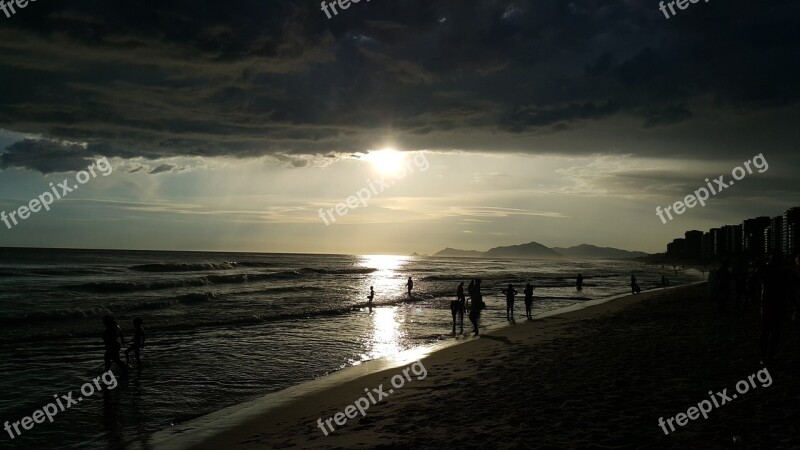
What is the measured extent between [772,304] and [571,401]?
4.86 m

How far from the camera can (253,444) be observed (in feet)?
27.9

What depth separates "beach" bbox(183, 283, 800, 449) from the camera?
21.9 ft

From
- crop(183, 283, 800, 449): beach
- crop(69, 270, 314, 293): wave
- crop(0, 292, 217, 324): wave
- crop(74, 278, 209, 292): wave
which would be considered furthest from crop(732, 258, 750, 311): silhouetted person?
crop(74, 278, 209, 292): wave

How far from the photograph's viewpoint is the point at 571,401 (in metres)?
8.58

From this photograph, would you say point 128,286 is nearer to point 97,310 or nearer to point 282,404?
point 97,310

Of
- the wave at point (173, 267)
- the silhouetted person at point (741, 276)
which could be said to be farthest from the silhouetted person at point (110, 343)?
the wave at point (173, 267)

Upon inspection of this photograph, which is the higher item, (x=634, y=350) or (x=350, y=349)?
(x=634, y=350)

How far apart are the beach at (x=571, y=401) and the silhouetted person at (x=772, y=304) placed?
15.7 inches

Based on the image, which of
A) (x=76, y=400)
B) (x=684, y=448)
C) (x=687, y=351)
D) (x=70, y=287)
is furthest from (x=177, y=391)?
(x=70, y=287)

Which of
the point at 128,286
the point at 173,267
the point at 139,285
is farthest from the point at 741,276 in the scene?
the point at 173,267

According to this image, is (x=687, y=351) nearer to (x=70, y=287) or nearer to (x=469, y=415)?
(x=469, y=415)

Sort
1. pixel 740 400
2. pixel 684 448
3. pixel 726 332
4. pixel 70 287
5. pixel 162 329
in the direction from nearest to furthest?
pixel 684 448 < pixel 740 400 < pixel 726 332 < pixel 162 329 < pixel 70 287

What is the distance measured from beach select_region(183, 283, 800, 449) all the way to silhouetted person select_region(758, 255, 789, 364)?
40cm

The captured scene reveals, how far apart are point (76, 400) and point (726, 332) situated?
18.0 metres
